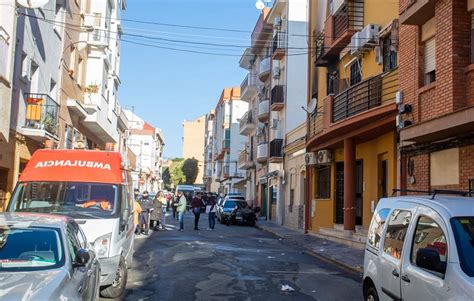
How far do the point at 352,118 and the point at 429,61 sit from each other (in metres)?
4.15

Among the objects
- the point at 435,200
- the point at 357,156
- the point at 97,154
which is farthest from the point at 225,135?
the point at 435,200

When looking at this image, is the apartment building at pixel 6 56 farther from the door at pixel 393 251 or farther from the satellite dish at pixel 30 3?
the door at pixel 393 251

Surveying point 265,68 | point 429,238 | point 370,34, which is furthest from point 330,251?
point 265,68

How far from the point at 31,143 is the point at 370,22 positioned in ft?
40.8

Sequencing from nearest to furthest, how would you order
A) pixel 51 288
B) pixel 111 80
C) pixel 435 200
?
pixel 51 288 → pixel 435 200 → pixel 111 80

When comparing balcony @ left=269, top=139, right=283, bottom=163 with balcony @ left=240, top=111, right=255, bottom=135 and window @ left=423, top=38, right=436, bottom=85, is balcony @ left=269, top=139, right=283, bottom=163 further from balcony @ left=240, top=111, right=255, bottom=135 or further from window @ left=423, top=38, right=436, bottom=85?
window @ left=423, top=38, right=436, bottom=85

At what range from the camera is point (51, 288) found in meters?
4.58

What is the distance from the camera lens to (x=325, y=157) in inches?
896

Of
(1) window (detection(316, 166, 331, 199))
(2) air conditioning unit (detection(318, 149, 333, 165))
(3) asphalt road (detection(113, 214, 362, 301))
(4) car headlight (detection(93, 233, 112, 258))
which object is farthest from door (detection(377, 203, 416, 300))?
(1) window (detection(316, 166, 331, 199))

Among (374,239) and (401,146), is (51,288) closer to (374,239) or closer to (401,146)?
(374,239)

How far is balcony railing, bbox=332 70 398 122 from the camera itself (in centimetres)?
1567

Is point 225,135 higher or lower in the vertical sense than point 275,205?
higher

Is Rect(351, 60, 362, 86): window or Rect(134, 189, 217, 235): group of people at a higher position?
Rect(351, 60, 362, 86): window

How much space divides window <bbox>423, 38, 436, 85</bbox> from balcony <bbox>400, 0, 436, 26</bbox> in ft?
1.85
